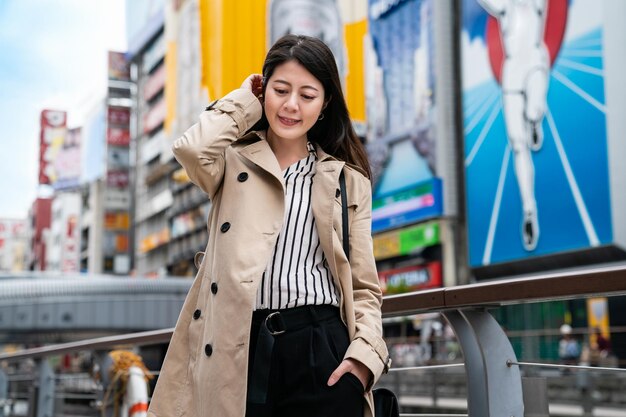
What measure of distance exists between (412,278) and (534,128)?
9154mm

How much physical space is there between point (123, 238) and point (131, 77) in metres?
13.7

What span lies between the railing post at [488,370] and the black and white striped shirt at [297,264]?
58cm

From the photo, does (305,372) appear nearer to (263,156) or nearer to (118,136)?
(263,156)

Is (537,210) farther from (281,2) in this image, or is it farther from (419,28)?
(281,2)

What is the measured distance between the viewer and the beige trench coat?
1972 millimetres

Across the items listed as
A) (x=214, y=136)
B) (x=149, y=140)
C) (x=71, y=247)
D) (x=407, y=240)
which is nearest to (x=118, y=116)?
(x=149, y=140)

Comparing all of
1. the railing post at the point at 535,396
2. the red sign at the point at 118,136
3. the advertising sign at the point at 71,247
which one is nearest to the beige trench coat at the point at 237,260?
the railing post at the point at 535,396

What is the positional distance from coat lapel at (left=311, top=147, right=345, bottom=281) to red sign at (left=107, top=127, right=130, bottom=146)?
247ft

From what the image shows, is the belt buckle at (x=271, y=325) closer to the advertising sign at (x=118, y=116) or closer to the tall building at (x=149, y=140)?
the tall building at (x=149, y=140)

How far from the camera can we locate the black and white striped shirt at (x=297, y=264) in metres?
2.02

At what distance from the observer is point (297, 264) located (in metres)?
2.07

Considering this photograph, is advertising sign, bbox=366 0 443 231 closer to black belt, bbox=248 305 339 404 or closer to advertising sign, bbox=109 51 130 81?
black belt, bbox=248 305 339 404

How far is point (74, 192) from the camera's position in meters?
89.0

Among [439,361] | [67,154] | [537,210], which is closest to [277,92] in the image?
[439,361]
